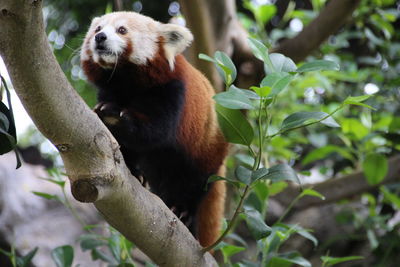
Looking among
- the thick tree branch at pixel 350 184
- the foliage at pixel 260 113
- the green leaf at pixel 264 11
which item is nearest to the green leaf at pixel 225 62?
the foliage at pixel 260 113

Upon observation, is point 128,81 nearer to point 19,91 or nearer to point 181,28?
point 181,28

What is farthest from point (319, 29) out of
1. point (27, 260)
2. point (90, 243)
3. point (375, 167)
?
point (27, 260)

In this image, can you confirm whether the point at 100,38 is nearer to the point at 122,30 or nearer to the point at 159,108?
the point at 122,30

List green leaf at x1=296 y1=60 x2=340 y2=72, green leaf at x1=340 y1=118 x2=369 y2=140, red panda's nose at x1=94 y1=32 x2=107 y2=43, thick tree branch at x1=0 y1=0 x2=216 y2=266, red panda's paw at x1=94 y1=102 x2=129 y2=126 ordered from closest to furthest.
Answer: thick tree branch at x1=0 y1=0 x2=216 y2=266 < green leaf at x1=296 y1=60 x2=340 y2=72 < red panda's paw at x1=94 y1=102 x2=129 y2=126 < red panda's nose at x1=94 y1=32 x2=107 y2=43 < green leaf at x1=340 y1=118 x2=369 y2=140

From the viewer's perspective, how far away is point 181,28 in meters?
2.77

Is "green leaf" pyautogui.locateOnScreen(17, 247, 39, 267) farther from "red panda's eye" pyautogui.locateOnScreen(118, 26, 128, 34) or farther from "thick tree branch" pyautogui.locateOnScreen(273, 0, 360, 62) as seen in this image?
"thick tree branch" pyautogui.locateOnScreen(273, 0, 360, 62)

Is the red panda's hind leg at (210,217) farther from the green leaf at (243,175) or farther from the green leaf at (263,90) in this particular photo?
the green leaf at (263,90)

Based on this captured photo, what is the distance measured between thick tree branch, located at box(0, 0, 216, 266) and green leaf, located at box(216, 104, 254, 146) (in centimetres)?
36

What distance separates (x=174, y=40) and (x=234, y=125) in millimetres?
931

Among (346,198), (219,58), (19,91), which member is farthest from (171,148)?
(346,198)

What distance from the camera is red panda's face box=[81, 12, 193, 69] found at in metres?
2.55

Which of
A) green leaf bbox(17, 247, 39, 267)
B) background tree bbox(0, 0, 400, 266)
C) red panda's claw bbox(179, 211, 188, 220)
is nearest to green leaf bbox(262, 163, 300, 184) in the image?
background tree bbox(0, 0, 400, 266)

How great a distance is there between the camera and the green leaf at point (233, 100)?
5.90 ft

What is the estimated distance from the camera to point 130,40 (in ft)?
8.81
